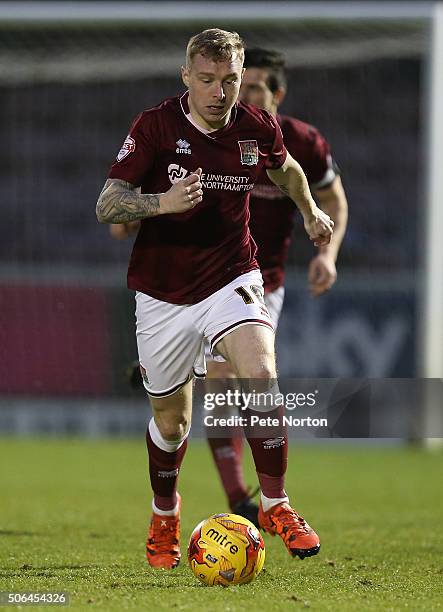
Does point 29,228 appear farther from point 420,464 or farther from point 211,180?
point 211,180

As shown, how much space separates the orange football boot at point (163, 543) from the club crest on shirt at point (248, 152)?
1.75m

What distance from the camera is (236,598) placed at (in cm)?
473

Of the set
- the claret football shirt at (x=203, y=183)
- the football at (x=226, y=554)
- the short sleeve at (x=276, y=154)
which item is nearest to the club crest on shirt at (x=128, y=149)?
the claret football shirt at (x=203, y=183)

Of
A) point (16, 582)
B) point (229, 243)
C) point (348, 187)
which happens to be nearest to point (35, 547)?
point (16, 582)

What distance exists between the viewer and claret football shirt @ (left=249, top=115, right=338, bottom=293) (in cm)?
713

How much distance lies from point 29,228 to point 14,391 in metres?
1.90

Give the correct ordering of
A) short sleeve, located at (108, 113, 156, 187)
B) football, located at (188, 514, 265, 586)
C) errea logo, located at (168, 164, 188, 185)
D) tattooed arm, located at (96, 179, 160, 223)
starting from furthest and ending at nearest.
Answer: errea logo, located at (168, 164, 188, 185) < short sleeve, located at (108, 113, 156, 187) < tattooed arm, located at (96, 179, 160, 223) < football, located at (188, 514, 265, 586)

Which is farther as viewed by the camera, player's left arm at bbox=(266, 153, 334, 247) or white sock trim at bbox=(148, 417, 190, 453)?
white sock trim at bbox=(148, 417, 190, 453)

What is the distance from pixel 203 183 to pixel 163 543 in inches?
67.5

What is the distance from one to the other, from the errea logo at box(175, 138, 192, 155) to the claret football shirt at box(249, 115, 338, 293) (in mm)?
1676

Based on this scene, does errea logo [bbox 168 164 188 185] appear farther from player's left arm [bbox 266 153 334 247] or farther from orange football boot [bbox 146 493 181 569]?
orange football boot [bbox 146 493 181 569]
